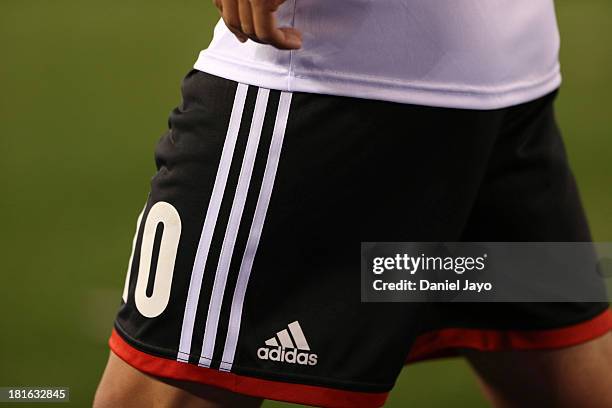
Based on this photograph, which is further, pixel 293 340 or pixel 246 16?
pixel 293 340

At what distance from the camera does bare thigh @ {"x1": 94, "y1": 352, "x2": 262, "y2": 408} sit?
181 cm

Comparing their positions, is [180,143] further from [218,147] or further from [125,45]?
[125,45]

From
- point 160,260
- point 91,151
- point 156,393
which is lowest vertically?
point 91,151

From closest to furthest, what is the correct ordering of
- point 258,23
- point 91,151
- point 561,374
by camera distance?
point 258,23 → point 561,374 → point 91,151

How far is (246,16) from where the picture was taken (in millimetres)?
1636

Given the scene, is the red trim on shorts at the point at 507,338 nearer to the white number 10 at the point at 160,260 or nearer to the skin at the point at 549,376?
the skin at the point at 549,376

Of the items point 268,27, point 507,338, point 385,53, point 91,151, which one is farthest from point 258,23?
point 91,151

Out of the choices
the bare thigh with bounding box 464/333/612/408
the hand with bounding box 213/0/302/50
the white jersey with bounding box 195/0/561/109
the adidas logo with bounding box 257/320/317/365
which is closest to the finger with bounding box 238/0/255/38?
the hand with bounding box 213/0/302/50

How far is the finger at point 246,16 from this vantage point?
1631mm

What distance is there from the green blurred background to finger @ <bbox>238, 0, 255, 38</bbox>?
1564 mm

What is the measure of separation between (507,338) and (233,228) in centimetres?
72

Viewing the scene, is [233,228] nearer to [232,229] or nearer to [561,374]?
[232,229]

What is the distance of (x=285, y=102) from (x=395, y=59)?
0.58 ft

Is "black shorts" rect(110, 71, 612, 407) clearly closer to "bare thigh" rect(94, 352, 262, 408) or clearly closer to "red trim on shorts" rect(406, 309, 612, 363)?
"bare thigh" rect(94, 352, 262, 408)
